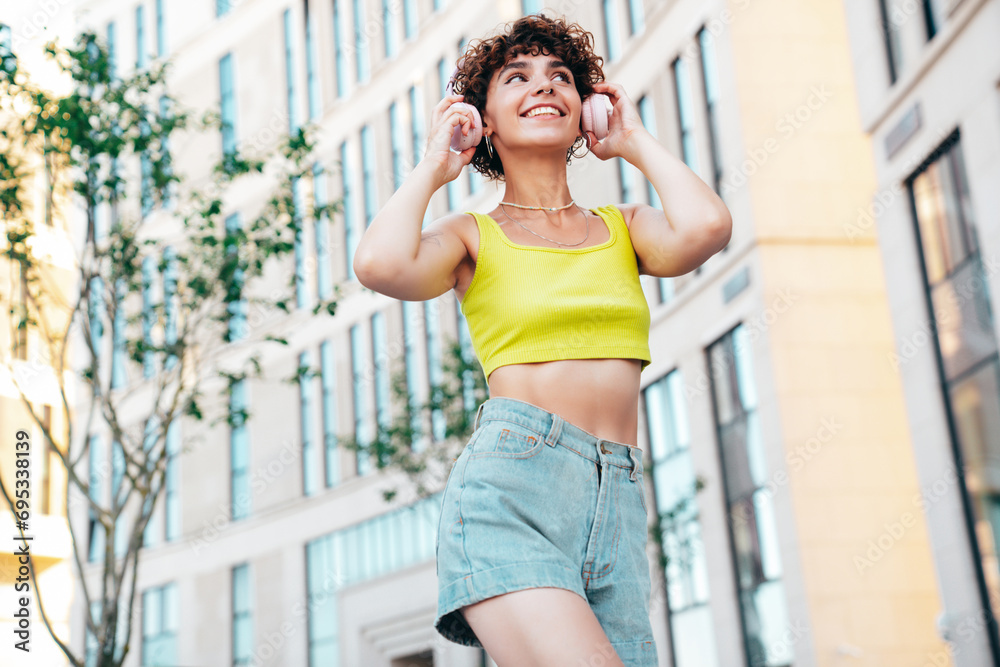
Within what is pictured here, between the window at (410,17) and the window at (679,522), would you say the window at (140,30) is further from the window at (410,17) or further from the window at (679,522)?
the window at (679,522)

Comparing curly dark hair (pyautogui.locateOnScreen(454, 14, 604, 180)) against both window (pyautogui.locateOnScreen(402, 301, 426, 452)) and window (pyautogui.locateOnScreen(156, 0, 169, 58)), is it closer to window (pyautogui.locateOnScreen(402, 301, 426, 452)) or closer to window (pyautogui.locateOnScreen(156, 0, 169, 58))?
window (pyautogui.locateOnScreen(402, 301, 426, 452))

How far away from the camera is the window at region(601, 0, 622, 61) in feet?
82.8

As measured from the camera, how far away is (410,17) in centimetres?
3694

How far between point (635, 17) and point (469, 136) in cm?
2277

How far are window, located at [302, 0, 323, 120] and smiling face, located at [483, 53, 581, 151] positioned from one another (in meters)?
38.4

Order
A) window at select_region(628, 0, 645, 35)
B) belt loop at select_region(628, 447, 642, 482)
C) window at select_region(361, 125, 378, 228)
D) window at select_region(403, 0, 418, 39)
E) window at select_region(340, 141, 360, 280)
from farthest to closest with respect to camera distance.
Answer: window at select_region(340, 141, 360, 280)
window at select_region(361, 125, 378, 228)
window at select_region(403, 0, 418, 39)
window at select_region(628, 0, 645, 35)
belt loop at select_region(628, 447, 642, 482)

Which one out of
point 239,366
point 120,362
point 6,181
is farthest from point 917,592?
point 120,362

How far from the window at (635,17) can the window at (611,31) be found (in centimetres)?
64

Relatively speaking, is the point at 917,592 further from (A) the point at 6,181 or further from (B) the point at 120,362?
(B) the point at 120,362

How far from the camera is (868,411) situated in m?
18.8

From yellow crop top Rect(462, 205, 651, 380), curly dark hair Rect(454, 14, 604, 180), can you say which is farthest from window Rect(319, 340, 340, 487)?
yellow crop top Rect(462, 205, 651, 380)

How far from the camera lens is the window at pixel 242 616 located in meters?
38.2

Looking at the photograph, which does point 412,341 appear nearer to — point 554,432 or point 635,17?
point 635,17

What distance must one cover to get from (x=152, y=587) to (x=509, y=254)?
4336 centimetres
